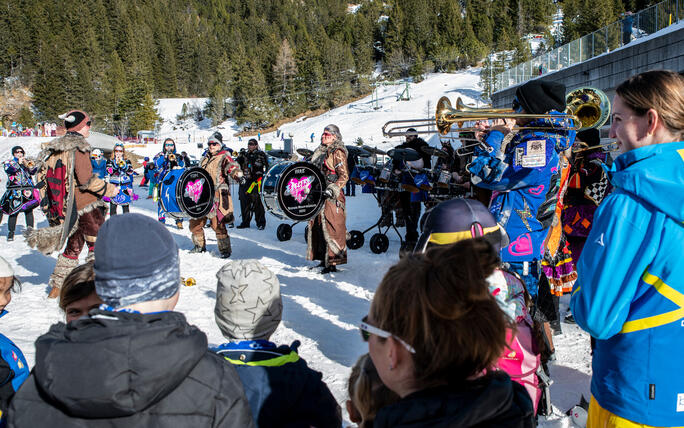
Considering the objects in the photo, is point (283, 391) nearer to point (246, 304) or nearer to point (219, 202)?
point (246, 304)

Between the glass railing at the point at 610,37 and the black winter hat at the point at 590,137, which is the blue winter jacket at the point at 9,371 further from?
the glass railing at the point at 610,37

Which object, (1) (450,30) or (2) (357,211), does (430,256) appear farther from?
(1) (450,30)

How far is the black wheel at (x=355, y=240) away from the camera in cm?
841

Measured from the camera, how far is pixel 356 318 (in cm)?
506

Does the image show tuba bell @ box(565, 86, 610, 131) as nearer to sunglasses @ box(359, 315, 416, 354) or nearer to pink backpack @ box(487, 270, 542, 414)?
pink backpack @ box(487, 270, 542, 414)

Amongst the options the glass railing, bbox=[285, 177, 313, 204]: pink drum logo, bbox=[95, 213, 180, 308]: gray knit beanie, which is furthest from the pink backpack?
the glass railing

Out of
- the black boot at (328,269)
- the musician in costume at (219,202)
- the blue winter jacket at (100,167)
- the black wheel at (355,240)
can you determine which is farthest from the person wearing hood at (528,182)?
the blue winter jacket at (100,167)

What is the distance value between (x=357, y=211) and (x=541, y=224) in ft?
30.3

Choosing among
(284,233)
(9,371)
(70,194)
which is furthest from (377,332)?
(284,233)

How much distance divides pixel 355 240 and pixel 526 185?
517 centimetres

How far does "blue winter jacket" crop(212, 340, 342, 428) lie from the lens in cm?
166

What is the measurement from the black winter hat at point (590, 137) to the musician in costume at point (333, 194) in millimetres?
2916

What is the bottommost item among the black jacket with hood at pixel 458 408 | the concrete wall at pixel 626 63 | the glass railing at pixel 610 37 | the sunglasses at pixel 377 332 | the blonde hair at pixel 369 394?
the blonde hair at pixel 369 394

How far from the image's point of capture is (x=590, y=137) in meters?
4.99
